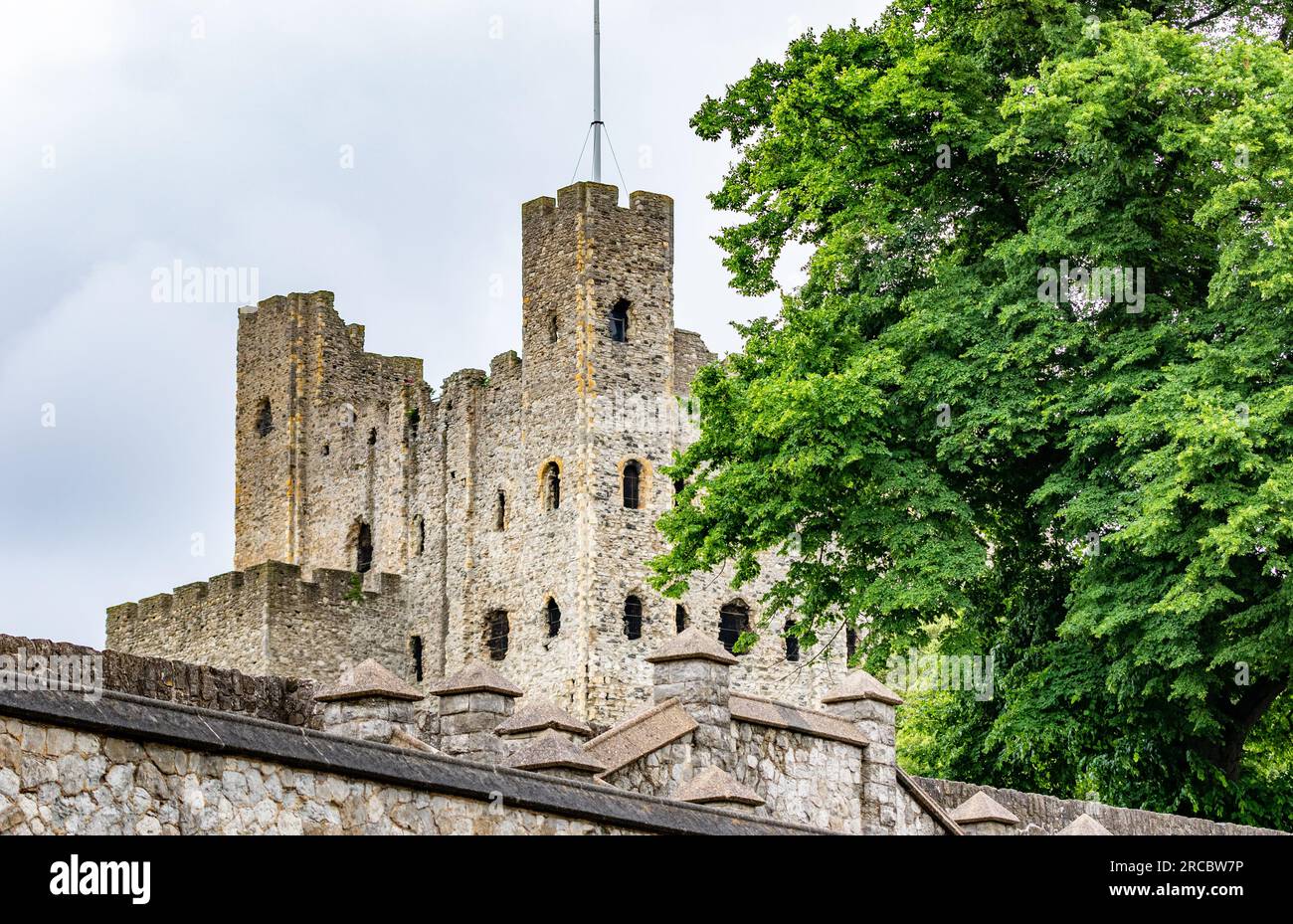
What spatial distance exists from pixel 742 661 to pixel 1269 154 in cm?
2505

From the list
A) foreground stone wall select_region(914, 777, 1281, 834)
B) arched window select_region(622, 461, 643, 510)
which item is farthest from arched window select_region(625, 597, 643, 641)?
foreground stone wall select_region(914, 777, 1281, 834)

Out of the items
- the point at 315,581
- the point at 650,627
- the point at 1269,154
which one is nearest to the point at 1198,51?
the point at 1269,154

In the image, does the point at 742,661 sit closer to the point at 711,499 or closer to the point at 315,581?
the point at 315,581

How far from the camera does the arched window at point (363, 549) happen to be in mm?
52156

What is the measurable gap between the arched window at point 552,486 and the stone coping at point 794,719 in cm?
2550

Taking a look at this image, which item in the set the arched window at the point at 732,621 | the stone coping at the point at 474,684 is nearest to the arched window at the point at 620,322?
the arched window at the point at 732,621

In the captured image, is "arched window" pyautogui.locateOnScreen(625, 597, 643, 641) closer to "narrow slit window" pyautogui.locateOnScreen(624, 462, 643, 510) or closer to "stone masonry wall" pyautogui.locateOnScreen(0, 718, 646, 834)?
"narrow slit window" pyautogui.locateOnScreen(624, 462, 643, 510)

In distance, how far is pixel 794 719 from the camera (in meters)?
18.6

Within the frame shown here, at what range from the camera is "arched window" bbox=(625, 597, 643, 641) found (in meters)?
43.4

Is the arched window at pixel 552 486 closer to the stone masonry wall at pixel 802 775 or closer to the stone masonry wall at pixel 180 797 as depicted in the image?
the stone masonry wall at pixel 802 775

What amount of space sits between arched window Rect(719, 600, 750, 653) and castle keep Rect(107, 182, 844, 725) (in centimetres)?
5

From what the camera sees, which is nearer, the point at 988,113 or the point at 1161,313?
the point at 1161,313

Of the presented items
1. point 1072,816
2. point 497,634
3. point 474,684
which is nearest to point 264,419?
point 497,634

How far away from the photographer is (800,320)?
25547 millimetres
